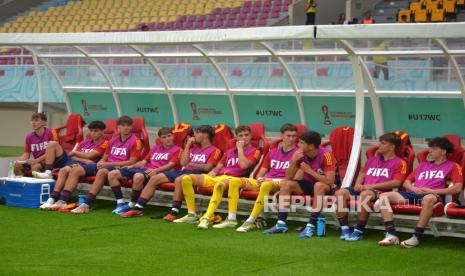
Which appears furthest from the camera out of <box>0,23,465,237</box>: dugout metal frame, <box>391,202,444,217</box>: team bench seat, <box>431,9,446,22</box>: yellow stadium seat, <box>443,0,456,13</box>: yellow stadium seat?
<box>443,0,456,13</box>: yellow stadium seat

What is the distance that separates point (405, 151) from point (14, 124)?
14.6m

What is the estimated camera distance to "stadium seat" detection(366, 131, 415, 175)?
9812 millimetres

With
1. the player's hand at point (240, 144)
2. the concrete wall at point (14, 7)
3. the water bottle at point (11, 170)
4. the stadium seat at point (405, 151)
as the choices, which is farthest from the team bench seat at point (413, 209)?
the concrete wall at point (14, 7)

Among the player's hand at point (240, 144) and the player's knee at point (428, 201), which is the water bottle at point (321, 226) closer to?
the player's knee at point (428, 201)

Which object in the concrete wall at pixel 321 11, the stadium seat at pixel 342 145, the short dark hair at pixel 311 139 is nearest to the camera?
the short dark hair at pixel 311 139

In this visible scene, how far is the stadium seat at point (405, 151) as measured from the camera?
9.81 m

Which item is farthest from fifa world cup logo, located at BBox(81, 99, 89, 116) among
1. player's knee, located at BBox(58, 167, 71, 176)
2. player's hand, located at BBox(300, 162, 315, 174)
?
player's hand, located at BBox(300, 162, 315, 174)

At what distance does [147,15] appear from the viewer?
2736cm

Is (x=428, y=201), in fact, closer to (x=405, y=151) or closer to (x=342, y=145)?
(x=405, y=151)

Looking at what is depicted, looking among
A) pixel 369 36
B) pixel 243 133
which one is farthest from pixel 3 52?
pixel 369 36

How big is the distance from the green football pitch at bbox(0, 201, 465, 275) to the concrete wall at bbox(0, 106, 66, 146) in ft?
38.2

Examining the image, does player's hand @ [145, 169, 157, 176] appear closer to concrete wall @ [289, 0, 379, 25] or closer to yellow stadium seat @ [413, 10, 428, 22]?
yellow stadium seat @ [413, 10, 428, 22]

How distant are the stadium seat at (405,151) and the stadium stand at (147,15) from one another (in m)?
13.7

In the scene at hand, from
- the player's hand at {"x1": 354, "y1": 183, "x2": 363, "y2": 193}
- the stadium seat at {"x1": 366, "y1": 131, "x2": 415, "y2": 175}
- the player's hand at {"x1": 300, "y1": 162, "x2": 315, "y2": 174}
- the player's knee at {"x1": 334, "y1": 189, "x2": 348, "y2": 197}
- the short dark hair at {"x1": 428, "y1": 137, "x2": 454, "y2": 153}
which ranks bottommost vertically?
the player's knee at {"x1": 334, "y1": 189, "x2": 348, "y2": 197}
